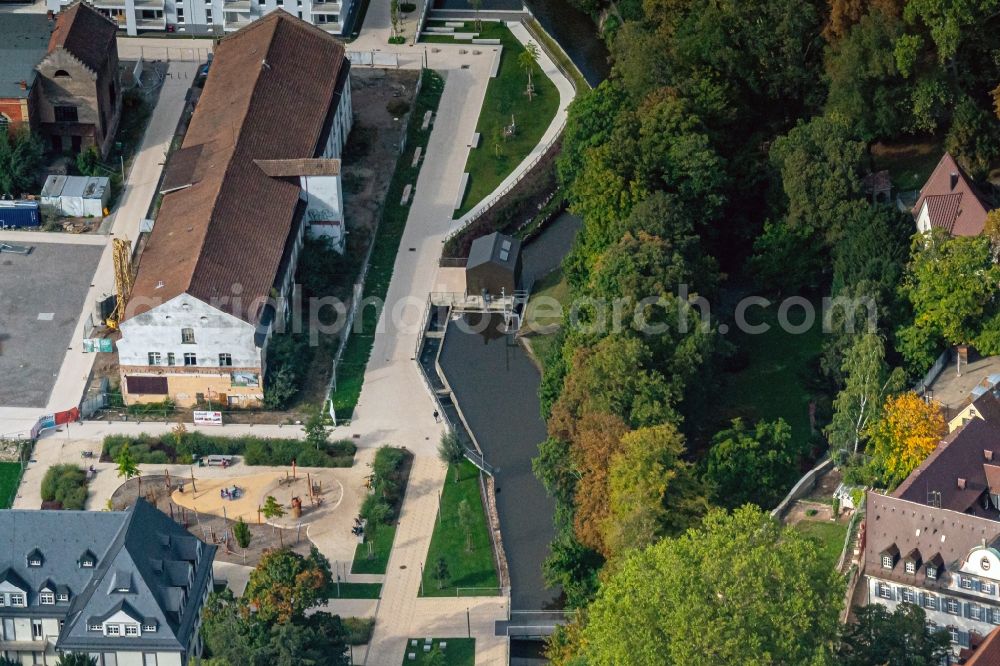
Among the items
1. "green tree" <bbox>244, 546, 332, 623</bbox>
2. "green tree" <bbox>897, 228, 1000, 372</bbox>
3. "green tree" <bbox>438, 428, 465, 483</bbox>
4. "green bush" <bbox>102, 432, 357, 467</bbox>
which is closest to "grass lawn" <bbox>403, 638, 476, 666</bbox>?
"green tree" <bbox>244, 546, 332, 623</bbox>

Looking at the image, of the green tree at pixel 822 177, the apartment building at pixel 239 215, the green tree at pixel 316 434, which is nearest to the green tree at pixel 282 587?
the green tree at pixel 316 434

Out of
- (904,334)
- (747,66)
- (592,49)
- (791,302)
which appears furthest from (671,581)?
(592,49)

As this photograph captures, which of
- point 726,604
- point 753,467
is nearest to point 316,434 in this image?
point 753,467

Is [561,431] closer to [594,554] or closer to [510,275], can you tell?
[594,554]

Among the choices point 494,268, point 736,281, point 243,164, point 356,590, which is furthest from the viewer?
point 243,164

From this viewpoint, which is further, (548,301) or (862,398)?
(548,301)

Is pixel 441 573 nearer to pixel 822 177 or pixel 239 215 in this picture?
pixel 239 215
